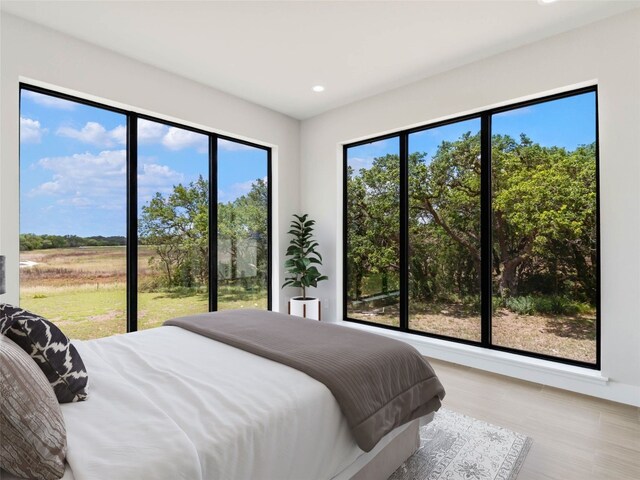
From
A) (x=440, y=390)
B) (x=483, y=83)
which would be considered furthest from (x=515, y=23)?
(x=440, y=390)

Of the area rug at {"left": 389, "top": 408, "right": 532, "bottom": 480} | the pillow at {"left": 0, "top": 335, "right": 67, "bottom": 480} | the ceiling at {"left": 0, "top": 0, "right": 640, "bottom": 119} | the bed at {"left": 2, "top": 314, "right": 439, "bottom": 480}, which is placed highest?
the ceiling at {"left": 0, "top": 0, "right": 640, "bottom": 119}

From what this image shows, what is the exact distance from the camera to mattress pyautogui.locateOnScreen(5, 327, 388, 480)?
3.20 ft

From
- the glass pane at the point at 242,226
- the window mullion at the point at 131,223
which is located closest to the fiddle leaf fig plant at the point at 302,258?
the glass pane at the point at 242,226

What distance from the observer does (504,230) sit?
3328 mm

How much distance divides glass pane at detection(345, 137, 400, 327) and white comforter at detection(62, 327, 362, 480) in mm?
2748

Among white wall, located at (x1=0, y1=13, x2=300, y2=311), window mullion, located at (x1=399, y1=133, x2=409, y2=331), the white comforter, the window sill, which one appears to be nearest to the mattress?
the white comforter

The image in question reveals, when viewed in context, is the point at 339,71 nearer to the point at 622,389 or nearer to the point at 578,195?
the point at 578,195

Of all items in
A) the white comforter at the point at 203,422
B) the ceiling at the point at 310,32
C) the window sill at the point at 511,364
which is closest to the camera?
the white comforter at the point at 203,422

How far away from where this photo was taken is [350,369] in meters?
1.57

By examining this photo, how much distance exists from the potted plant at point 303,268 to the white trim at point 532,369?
47.4 inches

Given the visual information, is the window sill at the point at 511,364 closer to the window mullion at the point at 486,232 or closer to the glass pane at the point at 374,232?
the window mullion at the point at 486,232

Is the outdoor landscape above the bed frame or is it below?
above

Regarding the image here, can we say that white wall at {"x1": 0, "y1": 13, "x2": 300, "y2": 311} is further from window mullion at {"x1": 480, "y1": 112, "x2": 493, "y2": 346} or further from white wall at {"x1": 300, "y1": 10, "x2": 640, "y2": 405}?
window mullion at {"x1": 480, "y1": 112, "x2": 493, "y2": 346}

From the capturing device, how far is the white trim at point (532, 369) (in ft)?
8.66
